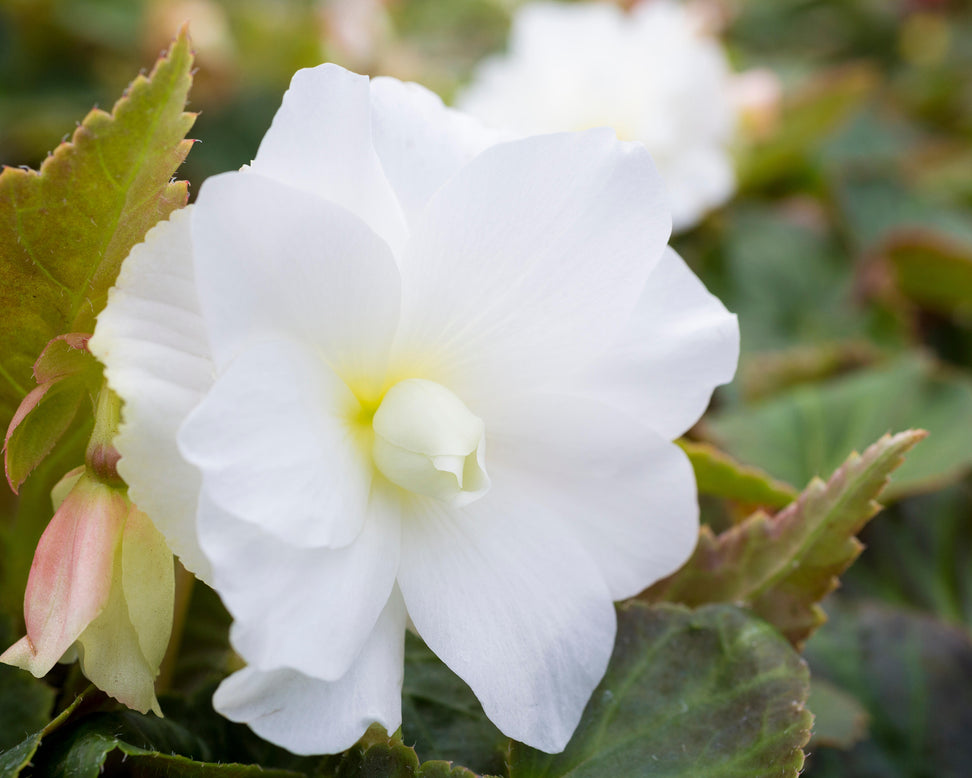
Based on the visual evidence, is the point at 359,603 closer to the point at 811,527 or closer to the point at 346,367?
the point at 346,367

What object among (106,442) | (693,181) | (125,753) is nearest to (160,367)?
(106,442)

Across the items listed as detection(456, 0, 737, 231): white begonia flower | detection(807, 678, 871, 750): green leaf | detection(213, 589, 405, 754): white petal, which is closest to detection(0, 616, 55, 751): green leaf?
detection(213, 589, 405, 754): white petal

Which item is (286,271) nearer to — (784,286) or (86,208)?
(86,208)

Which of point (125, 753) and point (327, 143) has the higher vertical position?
point (327, 143)

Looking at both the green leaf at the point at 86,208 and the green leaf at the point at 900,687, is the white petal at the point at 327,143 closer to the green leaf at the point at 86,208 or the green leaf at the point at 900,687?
the green leaf at the point at 86,208

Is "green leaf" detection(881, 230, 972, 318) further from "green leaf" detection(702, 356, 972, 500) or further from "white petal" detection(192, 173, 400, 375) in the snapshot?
"white petal" detection(192, 173, 400, 375)

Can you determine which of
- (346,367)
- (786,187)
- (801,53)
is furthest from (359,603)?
(801,53)

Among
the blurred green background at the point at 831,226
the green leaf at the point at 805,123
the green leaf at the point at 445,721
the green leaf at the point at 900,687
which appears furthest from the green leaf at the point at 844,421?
the green leaf at the point at 805,123
